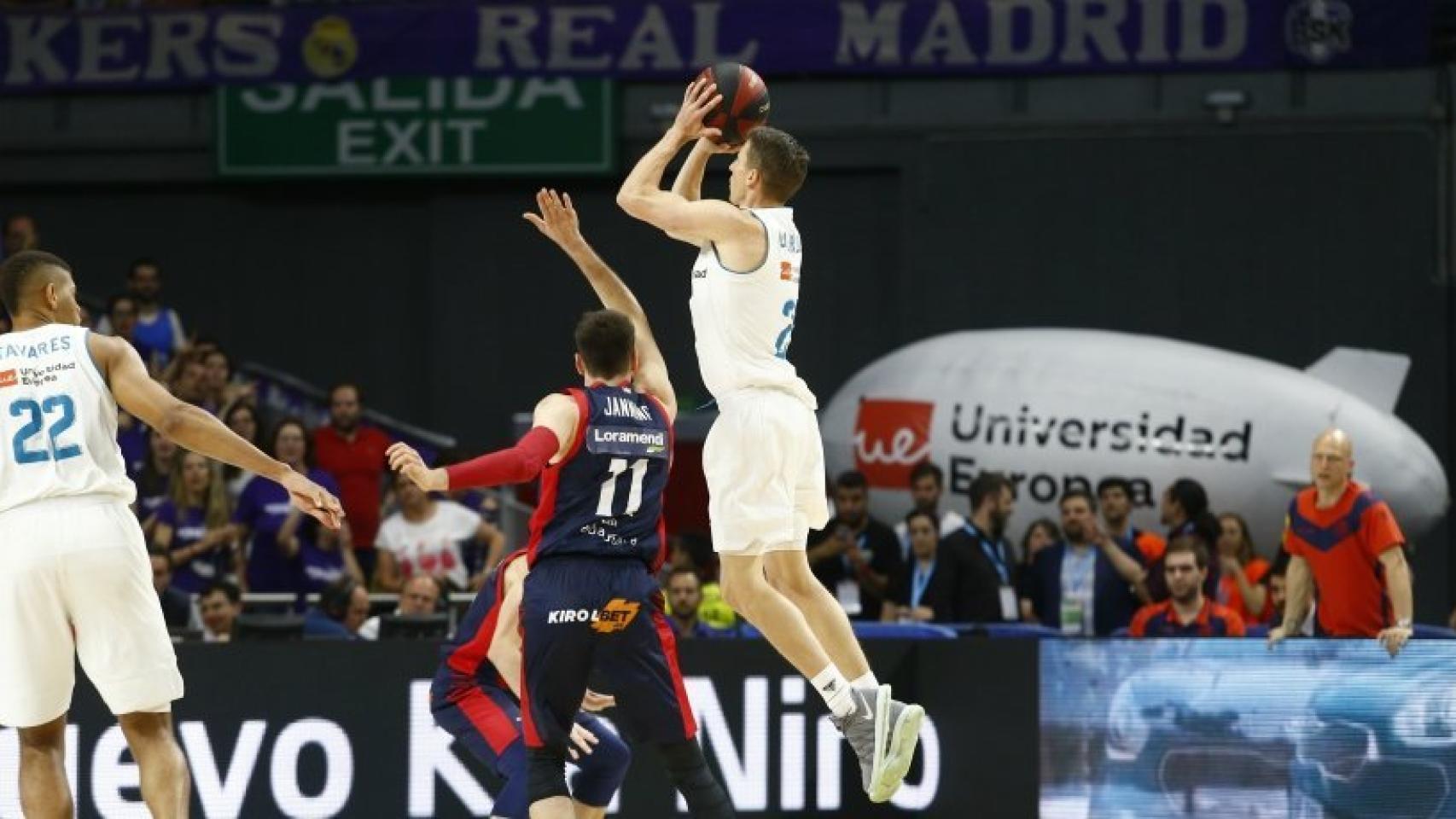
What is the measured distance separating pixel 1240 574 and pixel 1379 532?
3307 millimetres

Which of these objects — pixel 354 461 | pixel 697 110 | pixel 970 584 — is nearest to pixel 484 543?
pixel 354 461

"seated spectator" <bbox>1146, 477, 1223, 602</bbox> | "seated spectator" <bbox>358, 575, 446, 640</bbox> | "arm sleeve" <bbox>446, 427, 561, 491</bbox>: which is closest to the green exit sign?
"seated spectator" <bbox>1146, 477, 1223, 602</bbox>

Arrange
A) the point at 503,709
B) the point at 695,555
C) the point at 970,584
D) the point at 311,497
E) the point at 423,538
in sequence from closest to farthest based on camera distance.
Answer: the point at 311,497 < the point at 503,709 < the point at 970,584 < the point at 423,538 < the point at 695,555

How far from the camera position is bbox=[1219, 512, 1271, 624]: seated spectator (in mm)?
15695

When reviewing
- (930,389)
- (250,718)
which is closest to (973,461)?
(930,389)

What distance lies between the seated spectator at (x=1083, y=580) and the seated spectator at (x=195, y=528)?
501cm

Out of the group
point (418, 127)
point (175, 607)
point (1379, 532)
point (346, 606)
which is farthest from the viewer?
point (418, 127)

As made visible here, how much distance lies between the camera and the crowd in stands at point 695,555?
47.1 ft

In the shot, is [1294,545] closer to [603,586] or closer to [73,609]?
[603,586]

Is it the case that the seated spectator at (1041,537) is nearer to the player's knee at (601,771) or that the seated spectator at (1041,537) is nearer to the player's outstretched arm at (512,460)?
→ the player's knee at (601,771)

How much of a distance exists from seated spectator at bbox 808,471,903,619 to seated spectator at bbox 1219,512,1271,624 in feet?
6.67

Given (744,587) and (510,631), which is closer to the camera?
(744,587)

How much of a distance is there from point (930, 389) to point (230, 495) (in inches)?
253

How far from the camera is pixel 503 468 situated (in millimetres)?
8391
